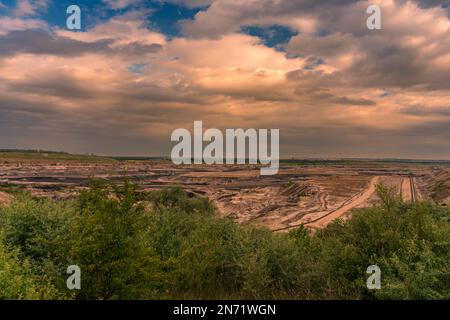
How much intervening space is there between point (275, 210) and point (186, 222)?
1650 inches

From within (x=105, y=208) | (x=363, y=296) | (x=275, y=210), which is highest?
(x=105, y=208)

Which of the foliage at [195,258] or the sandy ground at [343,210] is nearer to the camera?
the foliage at [195,258]
